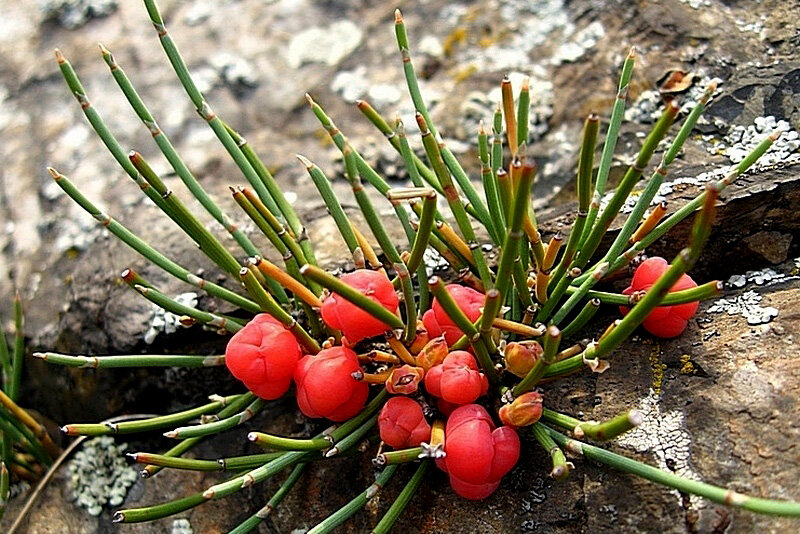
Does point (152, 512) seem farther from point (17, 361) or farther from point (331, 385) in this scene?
point (17, 361)

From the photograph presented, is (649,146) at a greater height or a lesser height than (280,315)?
greater

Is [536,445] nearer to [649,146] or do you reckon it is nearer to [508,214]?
[508,214]

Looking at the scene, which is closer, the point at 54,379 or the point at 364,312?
the point at 364,312

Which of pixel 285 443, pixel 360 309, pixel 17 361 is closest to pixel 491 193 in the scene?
pixel 360 309

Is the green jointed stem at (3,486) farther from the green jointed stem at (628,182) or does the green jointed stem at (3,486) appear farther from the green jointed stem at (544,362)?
the green jointed stem at (628,182)

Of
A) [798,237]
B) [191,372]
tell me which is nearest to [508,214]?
[798,237]

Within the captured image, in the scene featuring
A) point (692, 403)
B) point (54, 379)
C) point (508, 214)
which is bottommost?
point (54, 379)
